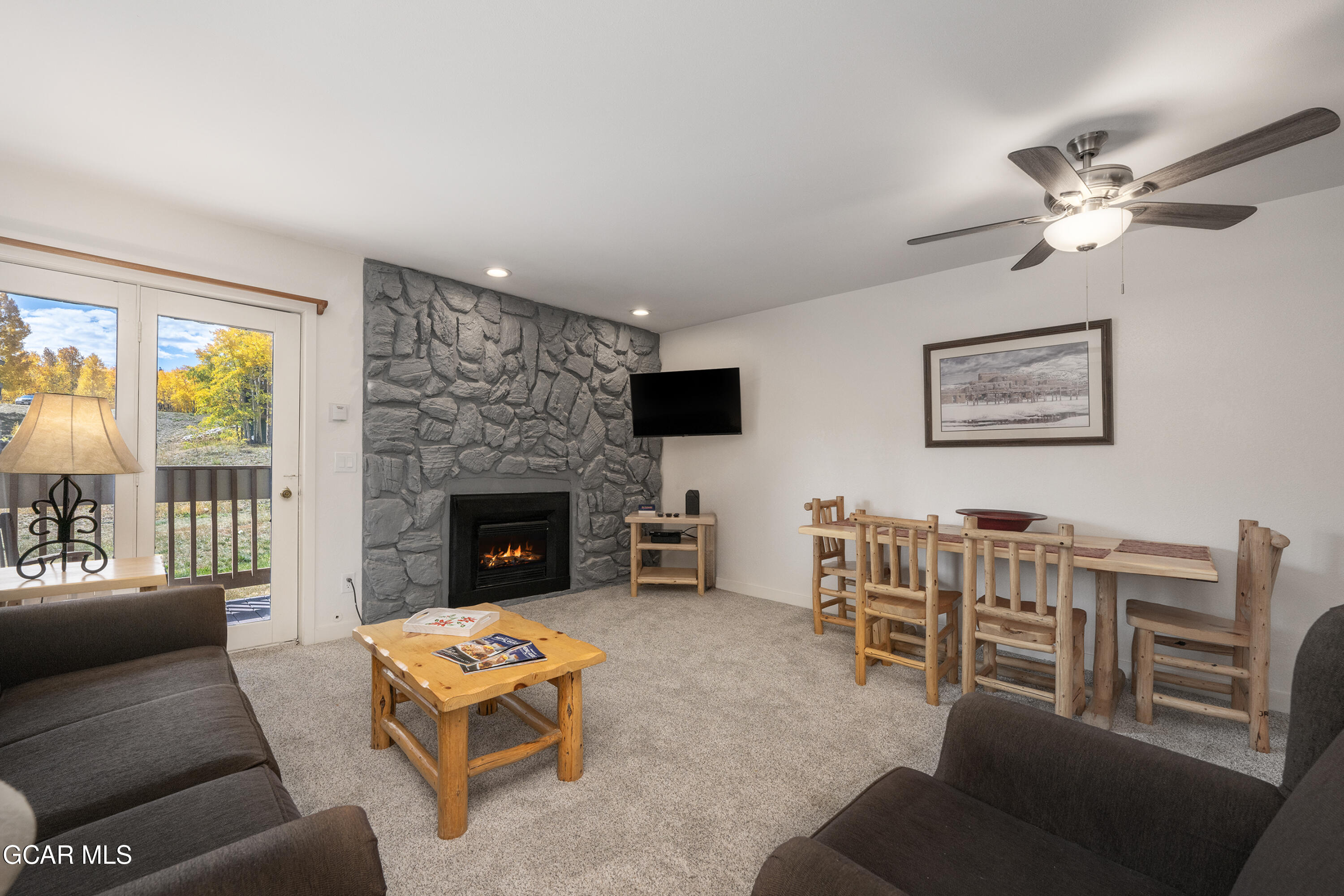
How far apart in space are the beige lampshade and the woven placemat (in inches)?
165

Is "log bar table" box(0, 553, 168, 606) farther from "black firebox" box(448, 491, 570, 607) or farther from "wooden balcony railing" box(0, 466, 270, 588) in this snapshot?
"black firebox" box(448, 491, 570, 607)

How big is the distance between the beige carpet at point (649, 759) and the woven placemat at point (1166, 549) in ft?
2.22

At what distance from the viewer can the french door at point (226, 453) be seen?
2891 mm

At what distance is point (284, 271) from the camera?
324 cm

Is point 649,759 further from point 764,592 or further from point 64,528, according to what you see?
point 764,592

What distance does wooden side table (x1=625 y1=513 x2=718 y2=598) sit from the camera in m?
4.58

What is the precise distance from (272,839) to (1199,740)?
3043 mm

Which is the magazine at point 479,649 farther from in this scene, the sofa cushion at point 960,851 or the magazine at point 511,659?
the sofa cushion at point 960,851

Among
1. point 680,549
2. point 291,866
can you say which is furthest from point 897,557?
point 291,866

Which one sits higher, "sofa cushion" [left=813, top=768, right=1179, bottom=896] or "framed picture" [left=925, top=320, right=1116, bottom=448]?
"framed picture" [left=925, top=320, right=1116, bottom=448]

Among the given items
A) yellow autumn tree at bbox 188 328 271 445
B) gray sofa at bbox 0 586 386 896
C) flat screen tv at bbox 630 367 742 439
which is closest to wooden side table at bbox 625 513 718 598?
flat screen tv at bbox 630 367 742 439

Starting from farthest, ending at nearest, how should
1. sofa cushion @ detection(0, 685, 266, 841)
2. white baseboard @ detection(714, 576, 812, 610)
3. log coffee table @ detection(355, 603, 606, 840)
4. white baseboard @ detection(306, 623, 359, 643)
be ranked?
white baseboard @ detection(714, 576, 812, 610)
white baseboard @ detection(306, 623, 359, 643)
log coffee table @ detection(355, 603, 606, 840)
sofa cushion @ detection(0, 685, 266, 841)

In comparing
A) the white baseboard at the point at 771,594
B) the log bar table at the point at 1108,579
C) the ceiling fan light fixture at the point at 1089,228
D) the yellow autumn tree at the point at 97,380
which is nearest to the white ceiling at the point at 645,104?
the ceiling fan light fixture at the point at 1089,228

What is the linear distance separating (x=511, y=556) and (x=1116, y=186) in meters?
4.02
